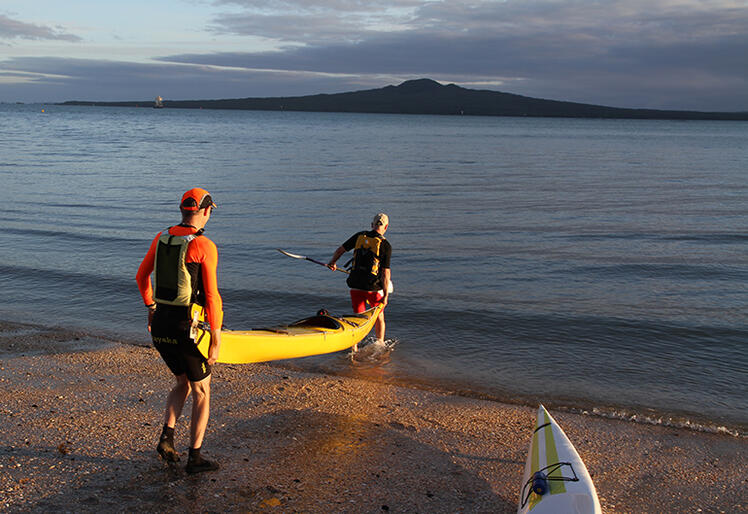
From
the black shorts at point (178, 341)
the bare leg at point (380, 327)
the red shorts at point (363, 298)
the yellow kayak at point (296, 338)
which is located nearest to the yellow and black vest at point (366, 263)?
the red shorts at point (363, 298)

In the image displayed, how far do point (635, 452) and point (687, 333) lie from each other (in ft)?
17.7

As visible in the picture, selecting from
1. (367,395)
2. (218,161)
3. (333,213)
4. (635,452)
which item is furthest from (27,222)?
(218,161)

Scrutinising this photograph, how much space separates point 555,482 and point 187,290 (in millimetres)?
3218

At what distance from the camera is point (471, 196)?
28328mm

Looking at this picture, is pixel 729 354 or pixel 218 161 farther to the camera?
pixel 218 161

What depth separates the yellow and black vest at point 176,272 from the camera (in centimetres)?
493

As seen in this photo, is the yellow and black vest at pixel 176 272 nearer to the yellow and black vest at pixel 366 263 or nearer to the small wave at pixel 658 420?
the yellow and black vest at pixel 366 263

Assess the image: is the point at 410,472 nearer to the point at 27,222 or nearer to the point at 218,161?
the point at 27,222

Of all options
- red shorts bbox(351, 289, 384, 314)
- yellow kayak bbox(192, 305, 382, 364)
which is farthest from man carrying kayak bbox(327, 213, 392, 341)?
yellow kayak bbox(192, 305, 382, 364)

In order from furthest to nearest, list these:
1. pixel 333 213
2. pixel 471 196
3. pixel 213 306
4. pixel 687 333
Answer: pixel 471 196
pixel 333 213
pixel 687 333
pixel 213 306

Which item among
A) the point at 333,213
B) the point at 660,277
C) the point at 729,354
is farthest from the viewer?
the point at 333,213

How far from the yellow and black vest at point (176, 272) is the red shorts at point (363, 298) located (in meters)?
4.87

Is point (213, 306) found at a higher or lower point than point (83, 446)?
higher

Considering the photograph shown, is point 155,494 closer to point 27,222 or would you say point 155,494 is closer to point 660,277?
point 660,277
